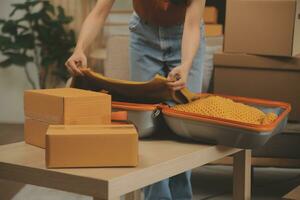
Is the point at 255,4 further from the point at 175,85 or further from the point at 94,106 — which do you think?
the point at 94,106

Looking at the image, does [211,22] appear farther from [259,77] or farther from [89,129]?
[89,129]

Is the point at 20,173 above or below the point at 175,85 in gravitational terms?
below

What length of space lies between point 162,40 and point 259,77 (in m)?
0.86

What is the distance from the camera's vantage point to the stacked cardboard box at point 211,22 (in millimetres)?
2879

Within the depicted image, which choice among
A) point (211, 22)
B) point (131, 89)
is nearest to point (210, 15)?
point (211, 22)

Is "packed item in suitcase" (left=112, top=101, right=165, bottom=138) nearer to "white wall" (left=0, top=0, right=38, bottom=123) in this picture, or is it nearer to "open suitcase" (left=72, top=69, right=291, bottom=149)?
"open suitcase" (left=72, top=69, right=291, bottom=149)

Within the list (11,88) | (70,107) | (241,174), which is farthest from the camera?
(11,88)

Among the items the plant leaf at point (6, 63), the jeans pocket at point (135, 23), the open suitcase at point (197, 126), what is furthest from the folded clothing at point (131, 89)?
the plant leaf at point (6, 63)

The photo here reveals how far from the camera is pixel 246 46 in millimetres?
2494

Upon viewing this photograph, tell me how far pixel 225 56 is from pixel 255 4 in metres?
0.27

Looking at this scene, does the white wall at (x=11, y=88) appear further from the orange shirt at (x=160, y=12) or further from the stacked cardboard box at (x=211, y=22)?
the orange shirt at (x=160, y=12)

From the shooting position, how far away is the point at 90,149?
1139 millimetres

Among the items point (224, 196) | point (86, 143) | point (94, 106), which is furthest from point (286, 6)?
point (86, 143)

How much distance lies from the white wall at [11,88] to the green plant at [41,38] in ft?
0.34
